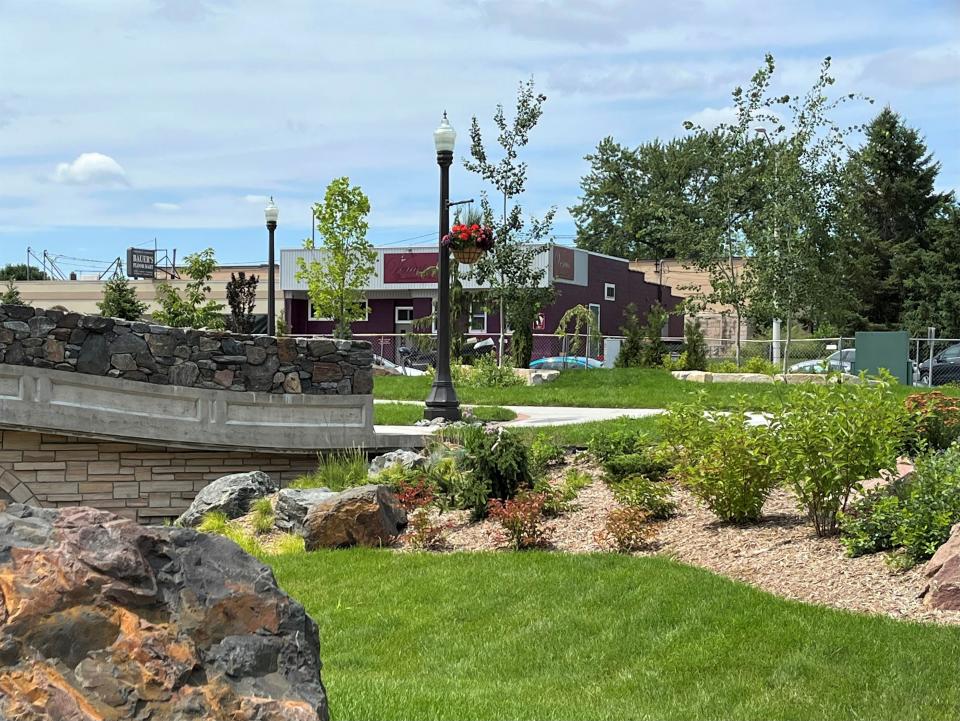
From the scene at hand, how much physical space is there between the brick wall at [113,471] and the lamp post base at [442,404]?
2391 mm

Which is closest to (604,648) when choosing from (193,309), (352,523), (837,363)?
(352,523)

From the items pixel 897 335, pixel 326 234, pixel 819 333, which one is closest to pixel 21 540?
pixel 897 335

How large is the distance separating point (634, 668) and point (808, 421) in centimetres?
279

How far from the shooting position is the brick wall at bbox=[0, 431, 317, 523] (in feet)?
43.7

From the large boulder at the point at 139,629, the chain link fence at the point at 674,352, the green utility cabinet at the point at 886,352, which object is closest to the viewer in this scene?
the large boulder at the point at 139,629

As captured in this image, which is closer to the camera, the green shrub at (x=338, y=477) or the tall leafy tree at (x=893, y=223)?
the green shrub at (x=338, y=477)

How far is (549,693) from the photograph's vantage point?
567 centimetres

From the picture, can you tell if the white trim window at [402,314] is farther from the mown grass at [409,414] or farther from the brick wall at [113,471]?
the brick wall at [113,471]

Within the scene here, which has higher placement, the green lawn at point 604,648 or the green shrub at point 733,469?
the green shrub at point 733,469

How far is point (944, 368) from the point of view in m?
27.8

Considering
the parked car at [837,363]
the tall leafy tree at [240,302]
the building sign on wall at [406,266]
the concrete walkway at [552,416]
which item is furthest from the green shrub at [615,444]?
the building sign on wall at [406,266]

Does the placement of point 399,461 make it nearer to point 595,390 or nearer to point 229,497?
point 229,497

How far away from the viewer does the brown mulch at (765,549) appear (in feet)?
22.8

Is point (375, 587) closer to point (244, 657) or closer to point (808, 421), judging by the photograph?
point (808, 421)
